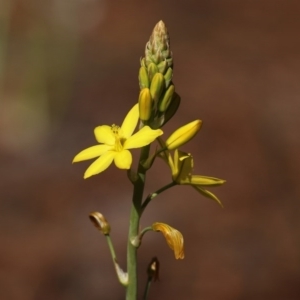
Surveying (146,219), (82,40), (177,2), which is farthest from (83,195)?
(177,2)

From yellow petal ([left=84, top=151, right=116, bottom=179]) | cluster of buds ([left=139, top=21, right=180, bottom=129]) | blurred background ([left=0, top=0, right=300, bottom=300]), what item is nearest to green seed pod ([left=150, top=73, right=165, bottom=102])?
cluster of buds ([left=139, top=21, right=180, bottom=129])

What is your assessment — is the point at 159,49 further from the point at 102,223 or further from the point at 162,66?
the point at 102,223

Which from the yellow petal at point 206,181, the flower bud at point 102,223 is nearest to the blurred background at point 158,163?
the flower bud at point 102,223

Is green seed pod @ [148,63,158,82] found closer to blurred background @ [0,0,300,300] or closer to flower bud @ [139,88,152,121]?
flower bud @ [139,88,152,121]

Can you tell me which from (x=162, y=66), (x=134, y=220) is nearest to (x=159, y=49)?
(x=162, y=66)

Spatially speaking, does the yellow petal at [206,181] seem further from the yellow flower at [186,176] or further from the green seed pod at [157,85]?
the green seed pod at [157,85]

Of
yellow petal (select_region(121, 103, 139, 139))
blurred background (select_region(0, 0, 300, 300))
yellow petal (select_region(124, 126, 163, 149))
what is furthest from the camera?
blurred background (select_region(0, 0, 300, 300))

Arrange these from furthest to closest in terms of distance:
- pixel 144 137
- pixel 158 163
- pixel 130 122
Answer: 1. pixel 158 163
2. pixel 130 122
3. pixel 144 137

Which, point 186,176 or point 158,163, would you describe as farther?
point 158,163
